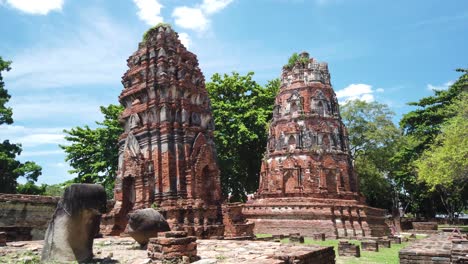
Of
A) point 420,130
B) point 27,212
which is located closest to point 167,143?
point 27,212

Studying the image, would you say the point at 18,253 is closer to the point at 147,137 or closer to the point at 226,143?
the point at 147,137

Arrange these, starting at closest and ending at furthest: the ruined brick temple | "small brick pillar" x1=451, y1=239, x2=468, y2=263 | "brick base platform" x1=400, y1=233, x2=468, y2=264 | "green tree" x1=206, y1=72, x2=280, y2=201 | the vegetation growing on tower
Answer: "small brick pillar" x1=451, y1=239, x2=468, y2=263 < "brick base platform" x1=400, y1=233, x2=468, y2=264 < the vegetation growing on tower < the ruined brick temple < "green tree" x1=206, y1=72, x2=280, y2=201

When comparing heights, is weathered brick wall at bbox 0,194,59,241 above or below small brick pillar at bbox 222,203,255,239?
above

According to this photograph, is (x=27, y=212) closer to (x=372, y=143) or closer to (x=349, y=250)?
(x=349, y=250)

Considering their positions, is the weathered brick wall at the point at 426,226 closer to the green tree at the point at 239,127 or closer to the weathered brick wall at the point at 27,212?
the green tree at the point at 239,127

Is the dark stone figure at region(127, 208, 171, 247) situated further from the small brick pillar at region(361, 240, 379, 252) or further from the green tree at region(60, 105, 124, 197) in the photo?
the green tree at region(60, 105, 124, 197)

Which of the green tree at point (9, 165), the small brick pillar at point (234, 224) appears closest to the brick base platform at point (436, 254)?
the small brick pillar at point (234, 224)

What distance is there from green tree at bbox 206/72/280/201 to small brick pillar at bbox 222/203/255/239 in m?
11.6

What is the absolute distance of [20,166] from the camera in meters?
22.2

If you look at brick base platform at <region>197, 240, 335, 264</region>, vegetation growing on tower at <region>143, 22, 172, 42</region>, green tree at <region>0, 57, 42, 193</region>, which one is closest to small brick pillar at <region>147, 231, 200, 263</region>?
brick base platform at <region>197, 240, 335, 264</region>

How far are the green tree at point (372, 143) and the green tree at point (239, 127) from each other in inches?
357

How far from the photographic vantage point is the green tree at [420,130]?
31.0 metres

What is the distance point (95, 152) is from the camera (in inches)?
1032

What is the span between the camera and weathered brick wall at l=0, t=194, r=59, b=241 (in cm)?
1491
